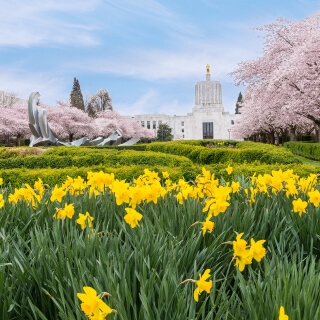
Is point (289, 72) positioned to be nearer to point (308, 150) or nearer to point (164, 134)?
point (308, 150)

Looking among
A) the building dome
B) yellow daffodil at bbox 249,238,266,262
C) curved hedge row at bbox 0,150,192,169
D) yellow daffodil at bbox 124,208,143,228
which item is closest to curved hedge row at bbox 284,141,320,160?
curved hedge row at bbox 0,150,192,169

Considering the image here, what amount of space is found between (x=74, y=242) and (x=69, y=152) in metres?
12.4

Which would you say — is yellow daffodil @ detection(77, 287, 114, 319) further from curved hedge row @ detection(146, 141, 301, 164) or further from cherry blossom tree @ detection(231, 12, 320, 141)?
cherry blossom tree @ detection(231, 12, 320, 141)

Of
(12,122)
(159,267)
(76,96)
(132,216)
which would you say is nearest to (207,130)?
(76,96)

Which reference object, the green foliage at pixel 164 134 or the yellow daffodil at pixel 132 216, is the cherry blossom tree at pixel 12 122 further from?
the green foliage at pixel 164 134

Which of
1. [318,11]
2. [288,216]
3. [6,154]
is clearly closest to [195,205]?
[288,216]

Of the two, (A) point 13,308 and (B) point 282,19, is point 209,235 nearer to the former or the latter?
(A) point 13,308

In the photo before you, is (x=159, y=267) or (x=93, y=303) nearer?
(x=93, y=303)

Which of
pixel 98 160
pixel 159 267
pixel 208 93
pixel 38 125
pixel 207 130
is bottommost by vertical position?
Answer: pixel 159 267

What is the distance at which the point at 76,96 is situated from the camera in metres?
60.0

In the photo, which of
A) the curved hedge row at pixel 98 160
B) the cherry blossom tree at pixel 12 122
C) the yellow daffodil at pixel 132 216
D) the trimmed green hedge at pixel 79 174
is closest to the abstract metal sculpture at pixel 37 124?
the curved hedge row at pixel 98 160

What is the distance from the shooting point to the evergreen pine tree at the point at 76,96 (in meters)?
56.4

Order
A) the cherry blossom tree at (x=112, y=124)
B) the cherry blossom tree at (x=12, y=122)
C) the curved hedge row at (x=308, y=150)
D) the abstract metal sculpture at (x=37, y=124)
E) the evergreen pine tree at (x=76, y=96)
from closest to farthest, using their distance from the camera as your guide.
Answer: the curved hedge row at (x=308, y=150), the abstract metal sculpture at (x=37, y=124), the cherry blossom tree at (x=12, y=122), the cherry blossom tree at (x=112, y=124), the evergreen pine tree at (x=76, y=96)

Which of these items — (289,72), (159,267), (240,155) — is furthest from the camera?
(289,72)
